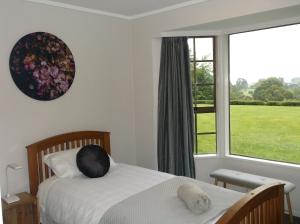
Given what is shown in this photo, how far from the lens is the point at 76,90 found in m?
3.57

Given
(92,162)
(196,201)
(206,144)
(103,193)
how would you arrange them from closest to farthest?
(196,201) < (103,193) < (92,162) < (206,144)

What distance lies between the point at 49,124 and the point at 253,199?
7.56 ft

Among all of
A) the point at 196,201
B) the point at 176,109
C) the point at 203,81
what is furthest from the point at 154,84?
the point at 196,201

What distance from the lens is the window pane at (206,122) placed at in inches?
161

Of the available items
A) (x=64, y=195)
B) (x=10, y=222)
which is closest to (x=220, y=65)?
(x=64, y=195)

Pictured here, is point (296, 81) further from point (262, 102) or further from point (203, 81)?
point (203, 81)

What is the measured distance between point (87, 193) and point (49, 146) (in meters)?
0.90

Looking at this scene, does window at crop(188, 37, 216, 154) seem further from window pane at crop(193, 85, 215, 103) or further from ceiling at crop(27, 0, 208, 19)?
ceiling at crop(27, 0, 208, 19)

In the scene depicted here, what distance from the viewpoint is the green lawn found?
3494 millimetres

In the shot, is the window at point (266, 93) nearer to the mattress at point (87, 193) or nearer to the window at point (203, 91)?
the window at point (203, 91)

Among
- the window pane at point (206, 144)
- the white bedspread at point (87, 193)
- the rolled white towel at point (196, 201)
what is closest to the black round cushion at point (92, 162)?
the white bedspread at point (87, 193)

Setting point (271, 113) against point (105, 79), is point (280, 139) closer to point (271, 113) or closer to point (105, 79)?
point (271, 113)

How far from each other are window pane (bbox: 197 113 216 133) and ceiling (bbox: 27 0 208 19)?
1483 millimetres

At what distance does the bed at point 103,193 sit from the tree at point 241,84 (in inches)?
65.2
